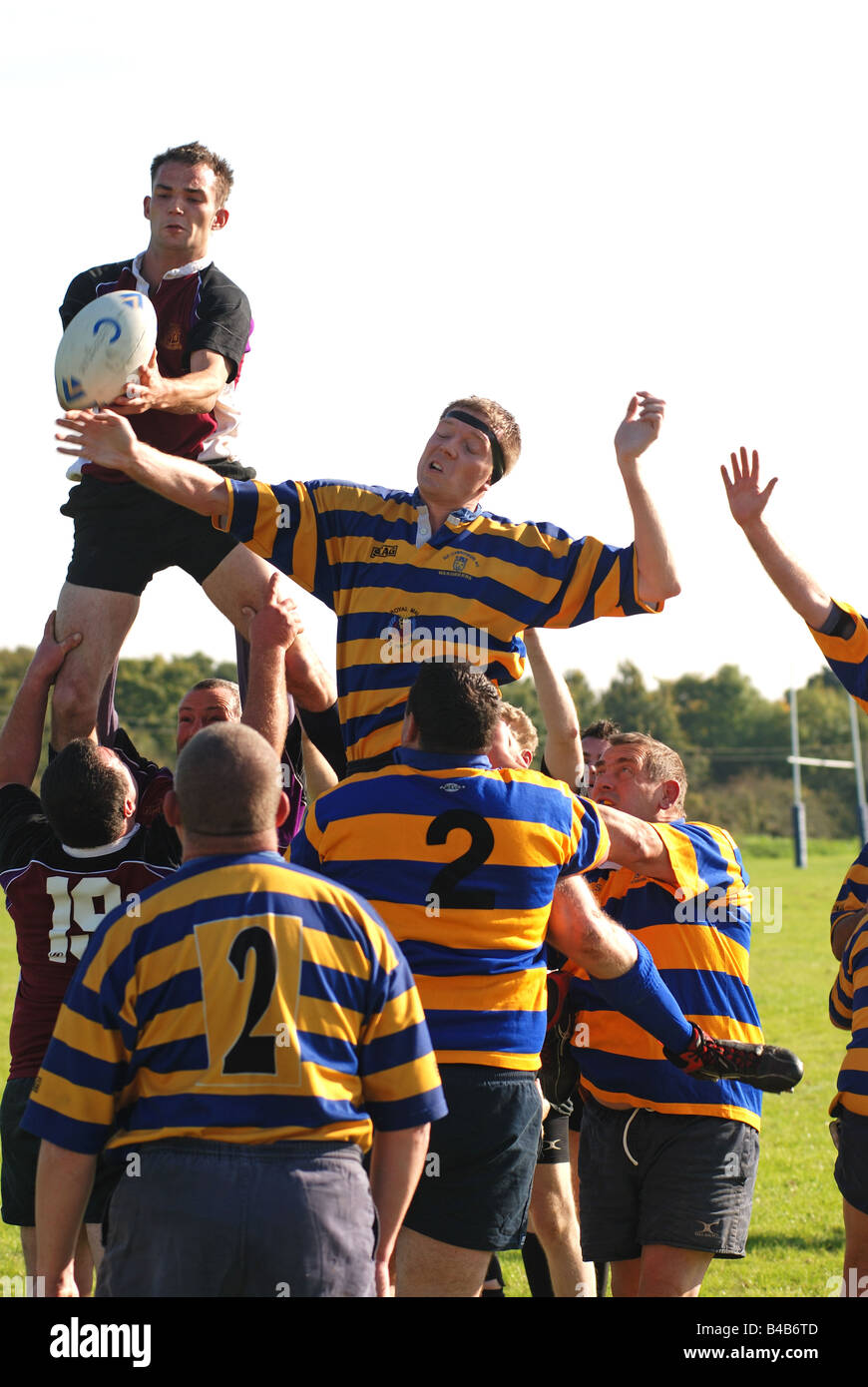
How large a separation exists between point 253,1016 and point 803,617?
2.67 m

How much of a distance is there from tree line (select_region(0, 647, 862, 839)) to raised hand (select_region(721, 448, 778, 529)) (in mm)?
47210

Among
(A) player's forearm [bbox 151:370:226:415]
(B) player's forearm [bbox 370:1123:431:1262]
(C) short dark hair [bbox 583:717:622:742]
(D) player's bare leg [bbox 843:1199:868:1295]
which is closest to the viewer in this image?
(B) player's forearm [bbox 370:1123:431:1262]

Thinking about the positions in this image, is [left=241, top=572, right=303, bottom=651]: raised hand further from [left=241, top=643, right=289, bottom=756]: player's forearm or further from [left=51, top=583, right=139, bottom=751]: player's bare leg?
[left=51, top=583, right=139, bottom=751]: player's bare leg

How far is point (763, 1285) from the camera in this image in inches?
313

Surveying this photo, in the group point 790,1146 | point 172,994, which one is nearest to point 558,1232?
point 172,994

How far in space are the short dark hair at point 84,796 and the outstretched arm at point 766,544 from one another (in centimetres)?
234

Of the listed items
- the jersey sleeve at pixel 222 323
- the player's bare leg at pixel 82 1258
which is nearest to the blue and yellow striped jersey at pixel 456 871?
the player's bare leg at pixel 82 1258

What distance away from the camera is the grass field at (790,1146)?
8.13 m

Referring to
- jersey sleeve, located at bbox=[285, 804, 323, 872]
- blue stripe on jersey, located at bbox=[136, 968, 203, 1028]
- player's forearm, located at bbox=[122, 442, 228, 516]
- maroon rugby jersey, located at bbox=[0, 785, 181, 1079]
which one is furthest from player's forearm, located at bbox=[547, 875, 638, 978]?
player's forearm, located at bbox=[122, 442, 228, 516]

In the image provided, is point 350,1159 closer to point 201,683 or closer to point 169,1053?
point 169,1053

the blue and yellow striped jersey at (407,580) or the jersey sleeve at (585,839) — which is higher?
the blue and yellow striped jersey at (407,580)

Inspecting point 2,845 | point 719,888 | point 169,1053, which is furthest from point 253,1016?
point 719,888

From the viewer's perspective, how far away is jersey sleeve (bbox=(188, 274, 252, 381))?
19.4 feet

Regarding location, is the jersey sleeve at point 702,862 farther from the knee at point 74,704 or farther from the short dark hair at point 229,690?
the knee at point 74,704
